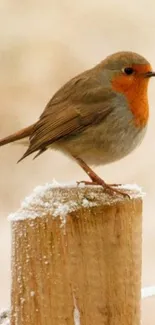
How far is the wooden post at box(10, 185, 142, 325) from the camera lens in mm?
2516

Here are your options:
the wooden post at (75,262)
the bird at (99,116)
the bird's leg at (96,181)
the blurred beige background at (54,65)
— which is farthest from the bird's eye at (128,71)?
the blurred beige background at (54,65)

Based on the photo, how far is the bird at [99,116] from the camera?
3459mm

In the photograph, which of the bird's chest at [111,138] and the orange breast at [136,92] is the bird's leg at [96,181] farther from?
the orange breast at [136,92]

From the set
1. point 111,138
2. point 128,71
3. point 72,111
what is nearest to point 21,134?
point 72,111

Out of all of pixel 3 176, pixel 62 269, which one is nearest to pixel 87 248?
pixel 62 269

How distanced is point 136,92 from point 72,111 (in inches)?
10.7

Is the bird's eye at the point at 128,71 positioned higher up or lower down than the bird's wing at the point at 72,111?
higher up

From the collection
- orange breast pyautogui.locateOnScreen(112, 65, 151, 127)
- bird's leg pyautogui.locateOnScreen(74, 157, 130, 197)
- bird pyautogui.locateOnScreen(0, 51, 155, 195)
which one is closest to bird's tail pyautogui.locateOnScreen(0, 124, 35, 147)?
bird pyautogui.locateOnScreen(0, 51, 155, 195)

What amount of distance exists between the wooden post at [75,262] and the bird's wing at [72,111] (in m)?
0.81

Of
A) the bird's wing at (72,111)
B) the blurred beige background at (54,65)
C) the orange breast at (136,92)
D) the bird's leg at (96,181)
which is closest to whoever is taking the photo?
the bird's leg at (96,181)

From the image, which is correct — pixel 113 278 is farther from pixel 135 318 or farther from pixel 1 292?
pixel 1 292

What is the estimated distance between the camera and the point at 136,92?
3584 millimetres

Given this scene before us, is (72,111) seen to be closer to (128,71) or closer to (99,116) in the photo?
(99,116)

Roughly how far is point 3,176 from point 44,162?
13.3 inches
